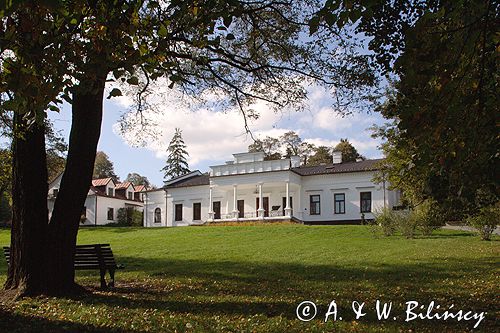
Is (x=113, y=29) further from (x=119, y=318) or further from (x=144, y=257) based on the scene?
(x=144, y=257)

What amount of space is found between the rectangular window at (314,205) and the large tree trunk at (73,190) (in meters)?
37.1

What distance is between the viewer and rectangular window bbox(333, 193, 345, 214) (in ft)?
145

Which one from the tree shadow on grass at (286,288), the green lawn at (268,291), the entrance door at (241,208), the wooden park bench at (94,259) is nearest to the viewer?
the green lawn at (268,291)

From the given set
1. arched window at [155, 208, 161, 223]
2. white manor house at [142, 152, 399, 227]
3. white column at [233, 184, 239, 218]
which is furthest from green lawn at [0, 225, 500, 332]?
arched window at [155, 208, 161, 223]

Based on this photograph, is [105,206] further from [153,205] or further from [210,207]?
[210,207]

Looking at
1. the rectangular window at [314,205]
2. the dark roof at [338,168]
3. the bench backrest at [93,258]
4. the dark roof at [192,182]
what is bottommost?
the bench backrest at [93,258]

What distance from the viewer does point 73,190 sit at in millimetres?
9305

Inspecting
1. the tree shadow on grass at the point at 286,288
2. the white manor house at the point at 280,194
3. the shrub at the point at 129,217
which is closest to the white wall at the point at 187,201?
the white manor house at the point at 280,194

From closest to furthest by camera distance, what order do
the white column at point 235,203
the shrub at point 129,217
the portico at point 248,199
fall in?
the white column at point 235,203 → the portico at point 248,199 → the shrub at point 129,217

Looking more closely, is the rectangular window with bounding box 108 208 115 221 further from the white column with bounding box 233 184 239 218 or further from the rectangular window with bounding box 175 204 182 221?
the white column with bounding box 233 184 239 218

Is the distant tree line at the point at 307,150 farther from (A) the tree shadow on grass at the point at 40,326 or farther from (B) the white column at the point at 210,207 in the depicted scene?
(A) the tree shadow on grass at the point at 40,326

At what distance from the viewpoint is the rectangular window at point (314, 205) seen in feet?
149

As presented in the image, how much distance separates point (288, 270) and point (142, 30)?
27.1 ft

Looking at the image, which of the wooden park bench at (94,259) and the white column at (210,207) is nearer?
the wooden park bench at (94,259)
